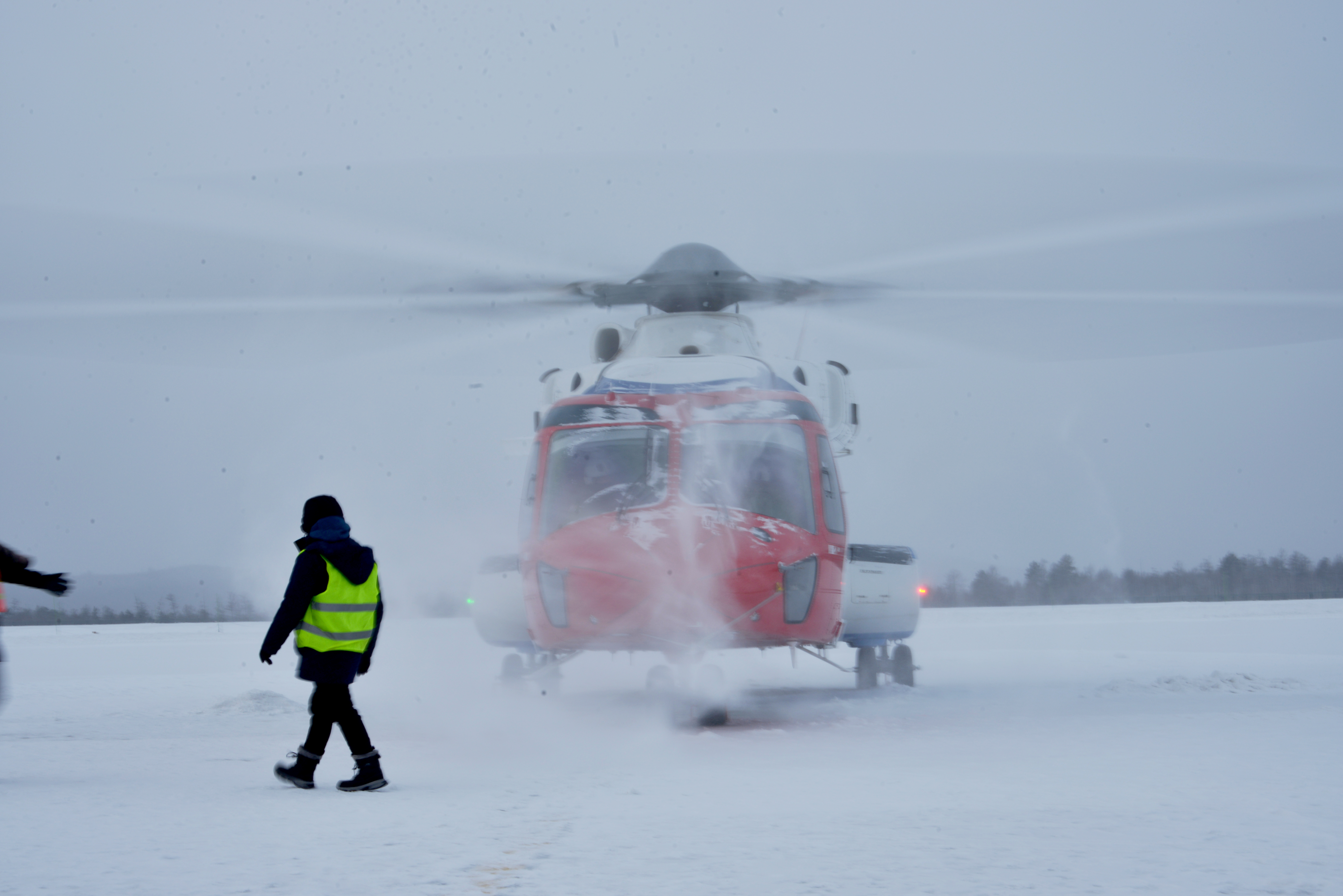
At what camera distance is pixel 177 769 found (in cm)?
636

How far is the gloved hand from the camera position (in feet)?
19.6

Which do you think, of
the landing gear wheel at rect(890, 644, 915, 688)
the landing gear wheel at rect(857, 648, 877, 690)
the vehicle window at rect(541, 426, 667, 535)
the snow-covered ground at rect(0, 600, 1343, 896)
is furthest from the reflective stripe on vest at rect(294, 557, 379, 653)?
the landing gear wheel at rect(890, 644, 915, 688)

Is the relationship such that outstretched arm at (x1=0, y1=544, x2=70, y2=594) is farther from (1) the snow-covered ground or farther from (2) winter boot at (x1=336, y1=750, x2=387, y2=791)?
(2) winter boot at (x1=336, y1=750, x2=387, y2=791)

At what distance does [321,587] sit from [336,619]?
0.18m

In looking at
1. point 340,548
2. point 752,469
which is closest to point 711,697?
point 752,469

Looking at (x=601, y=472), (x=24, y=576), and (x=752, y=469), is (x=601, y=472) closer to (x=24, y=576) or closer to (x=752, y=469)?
(x=752, y=469)

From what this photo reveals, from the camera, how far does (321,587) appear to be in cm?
541

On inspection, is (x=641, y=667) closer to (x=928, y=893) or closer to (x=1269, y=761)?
(x=1269, y=761)

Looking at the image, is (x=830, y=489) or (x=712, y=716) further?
(x=830, y=489)

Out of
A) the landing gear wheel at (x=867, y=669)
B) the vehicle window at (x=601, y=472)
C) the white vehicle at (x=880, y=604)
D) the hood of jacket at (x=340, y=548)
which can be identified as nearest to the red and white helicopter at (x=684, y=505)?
the vehicle window at (x=601, y=472)

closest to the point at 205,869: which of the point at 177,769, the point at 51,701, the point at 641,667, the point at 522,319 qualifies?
the point at 177,769

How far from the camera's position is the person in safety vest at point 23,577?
233 inches

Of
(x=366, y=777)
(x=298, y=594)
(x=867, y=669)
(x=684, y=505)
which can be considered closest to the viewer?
(x=298, y=594)

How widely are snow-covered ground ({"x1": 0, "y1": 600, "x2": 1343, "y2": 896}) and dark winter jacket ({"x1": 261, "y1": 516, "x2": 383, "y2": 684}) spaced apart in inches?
23.6
